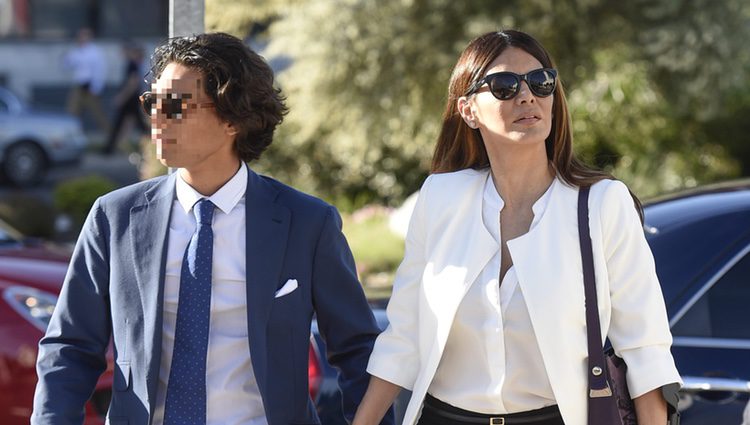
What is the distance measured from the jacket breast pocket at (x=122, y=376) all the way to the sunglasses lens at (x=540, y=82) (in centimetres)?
111

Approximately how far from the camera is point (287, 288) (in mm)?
2750

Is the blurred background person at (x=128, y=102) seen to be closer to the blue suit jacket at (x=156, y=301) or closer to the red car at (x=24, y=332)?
the red car at (x=24, y=332)

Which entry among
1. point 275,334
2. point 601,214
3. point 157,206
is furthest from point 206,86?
point 601,214

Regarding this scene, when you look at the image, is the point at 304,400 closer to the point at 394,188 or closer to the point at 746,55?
the point at 746,55

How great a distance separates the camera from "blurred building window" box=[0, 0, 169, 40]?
27.1 meters

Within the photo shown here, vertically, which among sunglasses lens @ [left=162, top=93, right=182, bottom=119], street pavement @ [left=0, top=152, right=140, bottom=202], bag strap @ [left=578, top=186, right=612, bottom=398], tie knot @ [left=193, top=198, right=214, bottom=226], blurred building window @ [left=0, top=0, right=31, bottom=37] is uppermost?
sunglasses lens @ [left=162, top=93, right=182, bottom=119]

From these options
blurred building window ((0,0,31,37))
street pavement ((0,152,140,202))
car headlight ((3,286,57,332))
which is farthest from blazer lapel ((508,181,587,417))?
blurred building window ((0,0,31,37))

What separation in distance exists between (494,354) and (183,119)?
0.88 m

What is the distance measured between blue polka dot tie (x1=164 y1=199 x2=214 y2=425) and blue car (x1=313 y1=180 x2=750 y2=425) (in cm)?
106

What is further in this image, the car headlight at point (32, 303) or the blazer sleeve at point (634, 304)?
the car headlight at point (32, 303)

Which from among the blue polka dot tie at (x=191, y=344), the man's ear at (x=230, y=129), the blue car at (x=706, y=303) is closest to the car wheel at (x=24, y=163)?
the blue car at (x=706, y=303)

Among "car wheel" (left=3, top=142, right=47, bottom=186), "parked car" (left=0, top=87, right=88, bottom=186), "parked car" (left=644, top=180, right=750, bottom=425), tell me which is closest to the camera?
"parked car" (left=644, top=180, right=750, bottom=425)

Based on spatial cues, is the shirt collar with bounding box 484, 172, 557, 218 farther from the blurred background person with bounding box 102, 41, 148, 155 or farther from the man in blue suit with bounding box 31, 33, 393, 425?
the blurred background person with bounding box 102, 41, 148, 155

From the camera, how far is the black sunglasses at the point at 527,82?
2.76m
